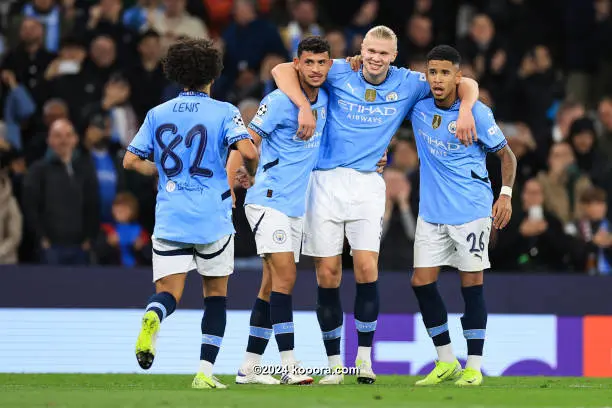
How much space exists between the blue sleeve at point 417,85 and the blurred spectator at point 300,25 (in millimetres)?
6876

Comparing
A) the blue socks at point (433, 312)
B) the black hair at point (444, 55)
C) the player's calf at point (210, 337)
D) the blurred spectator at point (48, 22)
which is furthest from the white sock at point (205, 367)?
the blurred spectator at point (48, 22)

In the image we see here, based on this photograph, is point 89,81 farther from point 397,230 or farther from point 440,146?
point 440,146

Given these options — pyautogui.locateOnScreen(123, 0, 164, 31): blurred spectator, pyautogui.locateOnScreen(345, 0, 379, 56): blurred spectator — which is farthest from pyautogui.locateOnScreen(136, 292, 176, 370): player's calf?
pyautogui.locateOnScreen(345, 0, 379, 56): blurred spectator

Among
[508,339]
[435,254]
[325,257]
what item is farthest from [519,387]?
[508,339]

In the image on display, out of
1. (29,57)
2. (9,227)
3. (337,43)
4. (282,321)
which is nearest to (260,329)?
(282,321)

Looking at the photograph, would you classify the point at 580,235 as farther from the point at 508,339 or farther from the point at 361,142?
the point at 361,142

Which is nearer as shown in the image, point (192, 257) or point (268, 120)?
point (192, 257)

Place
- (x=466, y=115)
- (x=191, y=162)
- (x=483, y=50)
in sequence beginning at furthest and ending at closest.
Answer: (x=483, y=50), (x=466, y=115), (x=191, y=162)

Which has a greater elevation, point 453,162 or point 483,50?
point 483,50

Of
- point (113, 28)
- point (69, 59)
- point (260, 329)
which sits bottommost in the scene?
point (260, 329)

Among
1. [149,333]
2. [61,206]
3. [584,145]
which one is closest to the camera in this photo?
[149,333]

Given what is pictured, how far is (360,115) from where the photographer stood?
10078 millimetres

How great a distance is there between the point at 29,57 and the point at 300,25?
11.8 ft

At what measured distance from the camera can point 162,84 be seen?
52.8 ft
